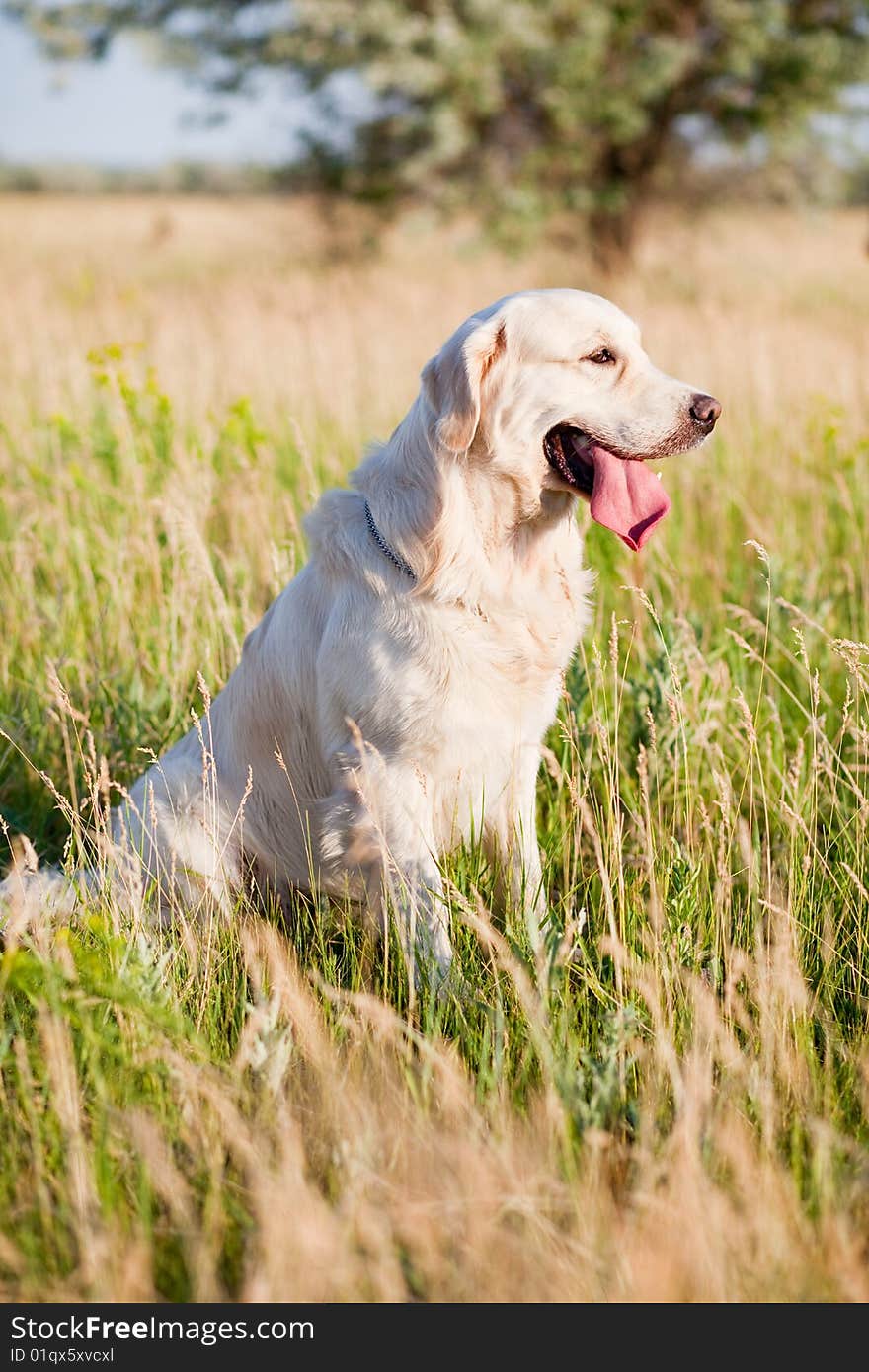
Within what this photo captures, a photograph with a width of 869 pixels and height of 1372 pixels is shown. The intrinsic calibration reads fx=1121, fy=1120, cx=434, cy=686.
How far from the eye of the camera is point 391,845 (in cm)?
233

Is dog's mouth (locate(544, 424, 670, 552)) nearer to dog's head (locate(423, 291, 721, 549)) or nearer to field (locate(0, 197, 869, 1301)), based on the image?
dog's head (locate(423, 291, 721, 549))

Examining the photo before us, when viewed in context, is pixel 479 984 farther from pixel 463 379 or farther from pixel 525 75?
pixel 525 75

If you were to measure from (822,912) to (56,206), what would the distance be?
3259cm

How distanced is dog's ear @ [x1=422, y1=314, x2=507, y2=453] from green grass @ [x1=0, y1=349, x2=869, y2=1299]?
1.77 feet

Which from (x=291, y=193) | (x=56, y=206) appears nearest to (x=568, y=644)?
(x=291, y=193)

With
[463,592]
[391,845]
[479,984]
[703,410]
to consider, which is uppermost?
[703,410]

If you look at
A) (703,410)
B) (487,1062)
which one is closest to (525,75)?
(703,410)

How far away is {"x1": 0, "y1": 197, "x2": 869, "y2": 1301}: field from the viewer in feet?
4.77

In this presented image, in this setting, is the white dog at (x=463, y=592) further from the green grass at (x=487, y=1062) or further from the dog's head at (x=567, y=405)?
the green grass at (x=487, y=1062)

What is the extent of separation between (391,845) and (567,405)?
1.00 metres

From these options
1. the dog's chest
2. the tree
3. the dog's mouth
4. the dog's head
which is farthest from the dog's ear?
the tree

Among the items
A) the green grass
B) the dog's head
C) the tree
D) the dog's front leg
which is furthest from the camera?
the tree

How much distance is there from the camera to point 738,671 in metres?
3.07

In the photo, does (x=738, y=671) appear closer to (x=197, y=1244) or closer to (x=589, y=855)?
(x=589, y=855)
